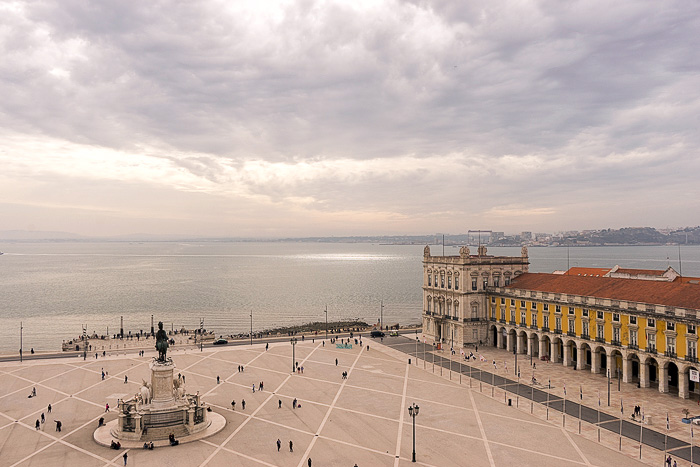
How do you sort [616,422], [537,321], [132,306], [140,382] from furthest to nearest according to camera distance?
[132,306], [537,321], [140,382], [616,422]

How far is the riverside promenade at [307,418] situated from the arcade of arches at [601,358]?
14885 millimetres

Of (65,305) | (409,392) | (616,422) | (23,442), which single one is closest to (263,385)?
(409,392)

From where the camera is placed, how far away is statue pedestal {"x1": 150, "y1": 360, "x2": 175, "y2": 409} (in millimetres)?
41812

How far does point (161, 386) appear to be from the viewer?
42125mm

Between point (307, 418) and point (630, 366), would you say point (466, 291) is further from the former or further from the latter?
point (307, 418)

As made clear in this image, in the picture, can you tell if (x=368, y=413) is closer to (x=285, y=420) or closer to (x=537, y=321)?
(x=285, y=420)

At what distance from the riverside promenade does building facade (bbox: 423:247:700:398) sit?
15301 millimetres

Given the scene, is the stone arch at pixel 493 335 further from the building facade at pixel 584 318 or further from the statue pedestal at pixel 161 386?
the statue pedestal at pixel 161 386

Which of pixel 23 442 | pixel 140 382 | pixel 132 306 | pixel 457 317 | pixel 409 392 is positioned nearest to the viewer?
pixel 23 442

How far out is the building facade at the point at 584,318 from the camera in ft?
171

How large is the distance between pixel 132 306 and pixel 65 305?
19068mm

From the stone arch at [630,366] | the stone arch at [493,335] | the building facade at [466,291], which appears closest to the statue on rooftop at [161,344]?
the building facade at [466,291]

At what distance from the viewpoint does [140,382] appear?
190 feet

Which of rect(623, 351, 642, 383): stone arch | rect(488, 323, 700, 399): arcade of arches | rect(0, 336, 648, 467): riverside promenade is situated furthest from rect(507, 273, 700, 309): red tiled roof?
rect(0, 336, 648, 467): riverside promenade
